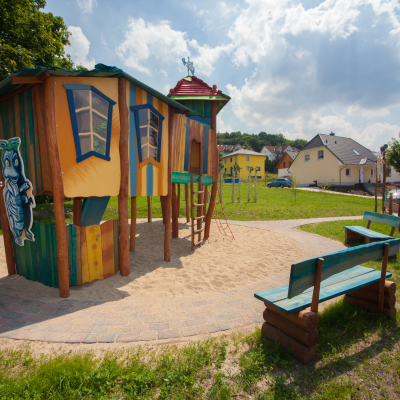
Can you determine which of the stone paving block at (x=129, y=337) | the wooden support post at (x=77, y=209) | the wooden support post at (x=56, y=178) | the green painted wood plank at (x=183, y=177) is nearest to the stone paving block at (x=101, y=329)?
the stone paving block at (x=129, y=337)

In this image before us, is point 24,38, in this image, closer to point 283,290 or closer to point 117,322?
point 117,322

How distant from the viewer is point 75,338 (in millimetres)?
3219

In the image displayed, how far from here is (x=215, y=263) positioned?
6.45 meters

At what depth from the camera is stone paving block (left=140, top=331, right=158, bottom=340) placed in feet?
10.6

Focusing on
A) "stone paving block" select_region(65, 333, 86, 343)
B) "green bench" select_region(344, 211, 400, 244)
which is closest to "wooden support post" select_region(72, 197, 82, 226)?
"stone paving block" select_region(65, 333, 86, 343)

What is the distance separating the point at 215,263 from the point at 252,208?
9.79 m

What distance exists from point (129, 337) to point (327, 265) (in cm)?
257

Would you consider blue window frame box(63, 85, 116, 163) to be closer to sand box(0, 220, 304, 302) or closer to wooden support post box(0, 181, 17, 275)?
wooden support post box(0, 181, 17, 275)

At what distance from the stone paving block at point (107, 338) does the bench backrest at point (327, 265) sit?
2230mm

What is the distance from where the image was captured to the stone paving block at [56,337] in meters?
3.18

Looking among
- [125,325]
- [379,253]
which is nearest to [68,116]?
[125,325]

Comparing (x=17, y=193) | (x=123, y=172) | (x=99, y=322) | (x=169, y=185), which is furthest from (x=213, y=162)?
(x=99, y=322)

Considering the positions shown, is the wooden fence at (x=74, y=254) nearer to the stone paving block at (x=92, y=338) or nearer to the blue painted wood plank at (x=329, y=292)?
the stone paving block at (x=92, y=338)

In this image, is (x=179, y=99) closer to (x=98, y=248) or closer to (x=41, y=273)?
(x=98, y=248)
